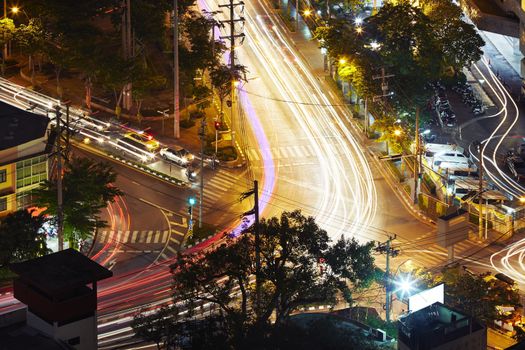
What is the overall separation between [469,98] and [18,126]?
56899 millimetres

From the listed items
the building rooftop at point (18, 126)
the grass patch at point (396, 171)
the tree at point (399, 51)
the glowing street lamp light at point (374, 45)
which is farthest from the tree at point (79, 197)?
the glowing street lamp light at point (374, 45)

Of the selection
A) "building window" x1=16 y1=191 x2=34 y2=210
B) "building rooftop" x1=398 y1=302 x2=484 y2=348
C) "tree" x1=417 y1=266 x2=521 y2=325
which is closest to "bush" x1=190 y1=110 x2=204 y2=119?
"building window" x1=16 y1=191 x2=34 y2=210

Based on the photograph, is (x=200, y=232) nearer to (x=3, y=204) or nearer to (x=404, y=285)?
(x=3, y=204)

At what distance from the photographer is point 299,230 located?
80000 millimetres

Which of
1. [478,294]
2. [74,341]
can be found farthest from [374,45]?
[74,341]

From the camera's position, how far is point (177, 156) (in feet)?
403

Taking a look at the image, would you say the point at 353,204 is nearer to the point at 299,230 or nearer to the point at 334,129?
the point at 334,129

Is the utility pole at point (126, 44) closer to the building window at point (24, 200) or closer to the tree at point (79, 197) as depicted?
the building window at point (24, 200)

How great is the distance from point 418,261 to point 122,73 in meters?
39.0

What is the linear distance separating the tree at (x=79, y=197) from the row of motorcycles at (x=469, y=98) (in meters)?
51.3

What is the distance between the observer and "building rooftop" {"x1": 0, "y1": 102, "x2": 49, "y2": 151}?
109750 millimetres

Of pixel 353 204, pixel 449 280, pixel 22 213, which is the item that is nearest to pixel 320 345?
pixel 449 280

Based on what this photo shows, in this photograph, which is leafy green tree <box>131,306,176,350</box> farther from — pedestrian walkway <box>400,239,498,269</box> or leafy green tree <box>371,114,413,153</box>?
leafy green tree <box>371,114,413,153</box>

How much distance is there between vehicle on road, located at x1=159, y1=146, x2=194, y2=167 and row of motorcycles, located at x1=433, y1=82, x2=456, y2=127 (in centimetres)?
3144
